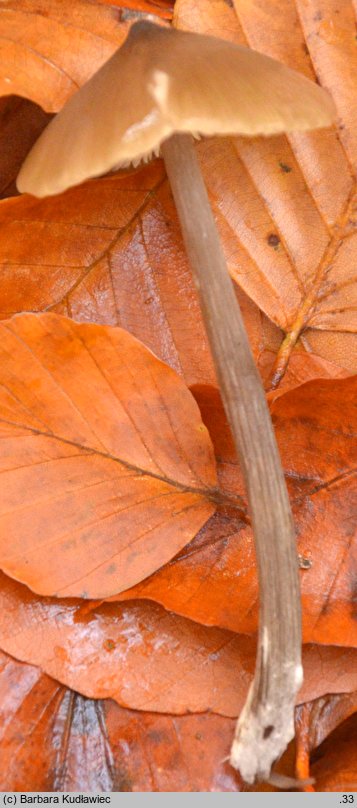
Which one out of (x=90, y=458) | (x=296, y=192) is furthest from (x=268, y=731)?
(x=296, y=192)

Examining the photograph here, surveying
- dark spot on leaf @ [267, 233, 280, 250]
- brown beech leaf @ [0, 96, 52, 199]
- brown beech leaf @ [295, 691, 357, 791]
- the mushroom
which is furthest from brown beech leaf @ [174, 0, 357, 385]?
brown beech leaf @ [295, 691, 357, 791]

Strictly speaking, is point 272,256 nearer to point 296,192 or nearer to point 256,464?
point 296,192

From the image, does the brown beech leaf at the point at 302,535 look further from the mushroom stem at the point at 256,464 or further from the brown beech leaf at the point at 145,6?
the brown beech leaf at the point at 145,6

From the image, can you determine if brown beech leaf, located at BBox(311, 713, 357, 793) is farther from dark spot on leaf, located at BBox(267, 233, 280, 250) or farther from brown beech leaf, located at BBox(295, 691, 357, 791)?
dark spot on leaf, located at BBox(267, 233, 280, 250)

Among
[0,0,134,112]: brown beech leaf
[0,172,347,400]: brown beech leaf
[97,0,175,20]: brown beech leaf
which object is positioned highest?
[97,0,175,20]: brown beech leaf

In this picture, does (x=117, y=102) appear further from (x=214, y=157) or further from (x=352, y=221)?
(x=352, y=221)

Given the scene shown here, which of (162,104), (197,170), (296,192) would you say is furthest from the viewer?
(296,192)

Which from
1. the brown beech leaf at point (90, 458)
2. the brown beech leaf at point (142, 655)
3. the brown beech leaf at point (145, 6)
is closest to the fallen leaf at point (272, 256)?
the brown beech leaf at point (90, 458)
